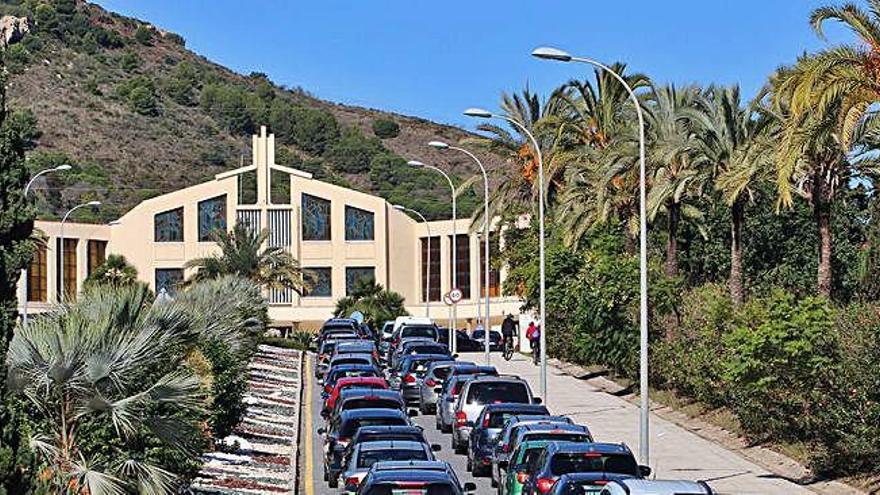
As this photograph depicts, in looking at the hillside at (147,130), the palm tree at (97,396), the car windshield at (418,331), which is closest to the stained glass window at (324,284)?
the car windshield at (418,331)

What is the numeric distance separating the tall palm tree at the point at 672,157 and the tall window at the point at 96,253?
5302 cm

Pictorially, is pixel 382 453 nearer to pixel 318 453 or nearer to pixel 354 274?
pixel 318 453

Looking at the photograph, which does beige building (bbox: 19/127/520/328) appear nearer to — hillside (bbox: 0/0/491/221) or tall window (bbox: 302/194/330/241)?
tall window (bbox: 302/194/330/241)

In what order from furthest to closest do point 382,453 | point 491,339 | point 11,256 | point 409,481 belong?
1. point 491,339
2. point 382,453
3. point 409,481
4. point 11,256

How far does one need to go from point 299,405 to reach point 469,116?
9850 mm

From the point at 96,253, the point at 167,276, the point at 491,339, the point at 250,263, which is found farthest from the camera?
the point at 96,253

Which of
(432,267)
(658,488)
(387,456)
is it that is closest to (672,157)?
(387,456)

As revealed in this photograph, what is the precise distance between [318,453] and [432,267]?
66363mm

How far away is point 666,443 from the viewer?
119 feet

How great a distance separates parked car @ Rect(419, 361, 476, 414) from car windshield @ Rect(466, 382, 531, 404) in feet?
24.7

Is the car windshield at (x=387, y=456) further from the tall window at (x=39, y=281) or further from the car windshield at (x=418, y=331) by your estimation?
the tall window at (x=39, y=281)

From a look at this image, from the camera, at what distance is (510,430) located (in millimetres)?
27797

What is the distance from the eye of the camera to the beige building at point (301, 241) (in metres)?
95.9

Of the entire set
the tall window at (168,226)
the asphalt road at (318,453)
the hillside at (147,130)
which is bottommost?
the asphalt road at (318,453)
